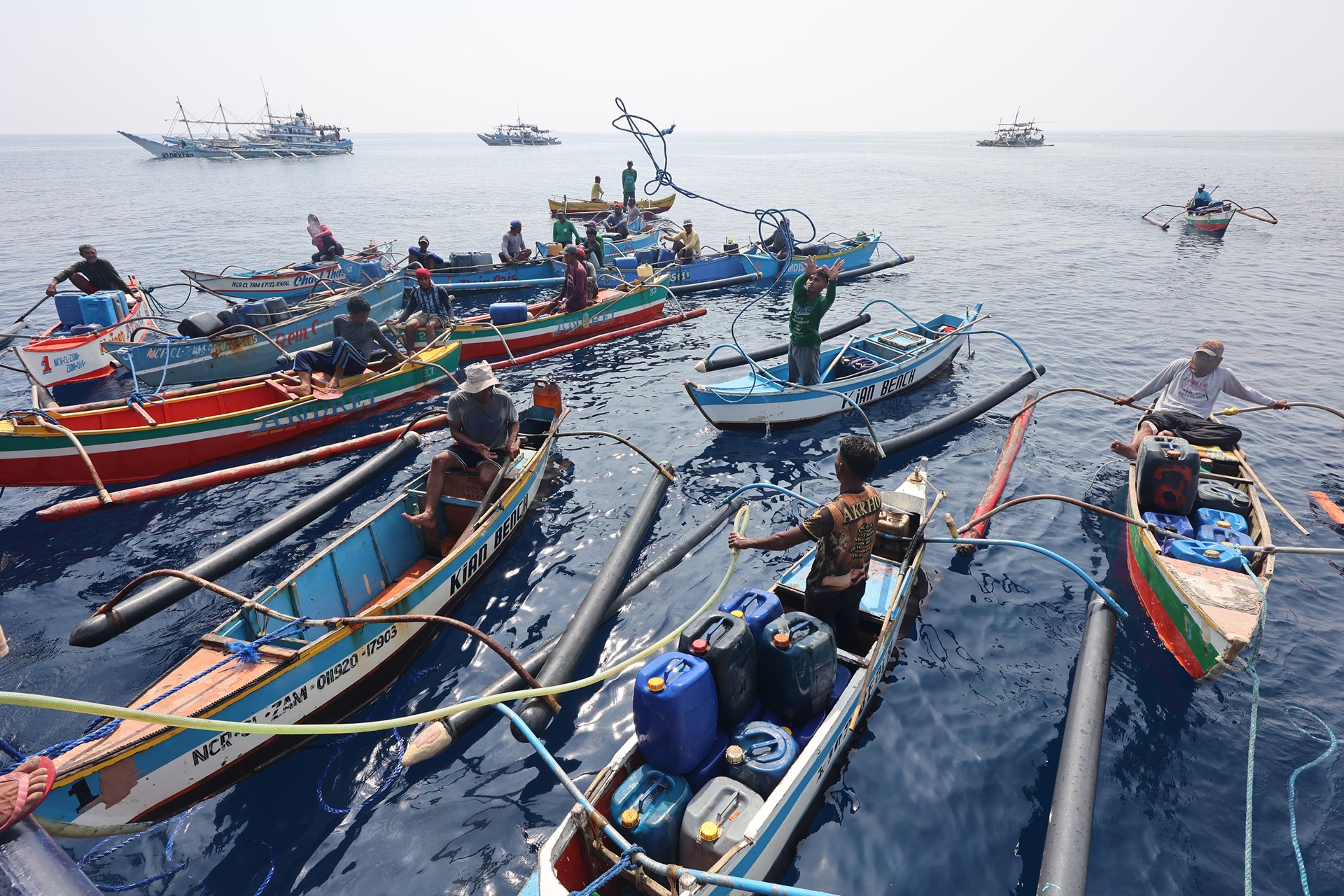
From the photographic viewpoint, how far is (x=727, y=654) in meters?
5.56

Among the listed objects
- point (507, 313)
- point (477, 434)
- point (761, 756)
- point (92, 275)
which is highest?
point (92, 275)

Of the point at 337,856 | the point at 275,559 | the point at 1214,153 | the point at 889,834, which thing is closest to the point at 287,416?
the point at 275,559

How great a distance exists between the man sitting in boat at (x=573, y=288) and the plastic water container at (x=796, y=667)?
16.0 metres

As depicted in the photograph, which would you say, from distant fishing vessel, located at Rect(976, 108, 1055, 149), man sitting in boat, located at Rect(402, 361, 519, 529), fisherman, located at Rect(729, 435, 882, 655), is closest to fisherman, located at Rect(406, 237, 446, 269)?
man sitting in boat, located at Rect(402, 361, 519, 529)

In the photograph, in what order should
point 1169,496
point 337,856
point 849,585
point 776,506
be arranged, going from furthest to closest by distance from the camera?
1. point 776,506
2. point 1169,496
3. point 849,585
4. point 337,856

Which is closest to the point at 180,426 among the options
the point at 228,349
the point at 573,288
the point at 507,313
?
the point at 228,349

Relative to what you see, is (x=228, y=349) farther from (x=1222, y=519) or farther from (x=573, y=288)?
(x=1222, y=519)

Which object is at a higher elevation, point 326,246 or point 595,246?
point 595,246

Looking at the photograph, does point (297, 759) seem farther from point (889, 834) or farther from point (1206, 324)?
point (1206, 324)

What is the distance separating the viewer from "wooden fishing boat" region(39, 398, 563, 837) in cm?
557

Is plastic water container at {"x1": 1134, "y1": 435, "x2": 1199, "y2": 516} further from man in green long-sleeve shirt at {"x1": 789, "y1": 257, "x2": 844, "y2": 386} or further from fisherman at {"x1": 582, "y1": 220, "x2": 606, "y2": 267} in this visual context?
fisherman at {"x1": 582, "y1": 220, "x2": 606, "y2": 267}

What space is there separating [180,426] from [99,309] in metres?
9.39

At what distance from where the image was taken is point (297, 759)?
7.07 meters

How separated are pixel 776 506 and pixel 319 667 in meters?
7.95
